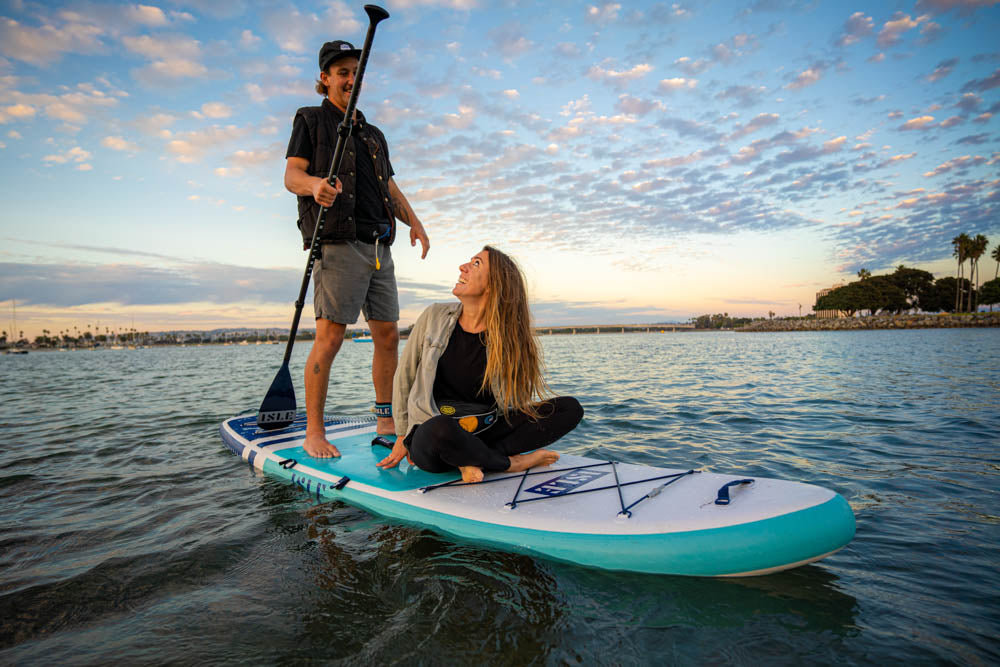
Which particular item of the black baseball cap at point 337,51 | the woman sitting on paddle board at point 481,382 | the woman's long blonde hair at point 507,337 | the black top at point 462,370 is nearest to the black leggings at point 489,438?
the woman sitting on paddle board at point 481,382

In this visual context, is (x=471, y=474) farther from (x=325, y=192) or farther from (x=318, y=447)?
(x=325, y=192)

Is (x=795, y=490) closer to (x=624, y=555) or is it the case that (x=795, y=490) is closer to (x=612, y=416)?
(x=624, y=555)

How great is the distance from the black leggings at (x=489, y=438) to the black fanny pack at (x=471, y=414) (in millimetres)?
76

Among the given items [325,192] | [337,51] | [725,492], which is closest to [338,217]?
[325,192]

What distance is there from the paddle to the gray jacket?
1322 millimetres

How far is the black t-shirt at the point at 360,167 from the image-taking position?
434 cm

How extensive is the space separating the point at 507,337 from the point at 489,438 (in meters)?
0.84

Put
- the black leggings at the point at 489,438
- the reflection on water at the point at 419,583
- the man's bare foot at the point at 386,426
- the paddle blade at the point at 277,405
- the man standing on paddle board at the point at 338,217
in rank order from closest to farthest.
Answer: the reflection on water at the point at 419,583, the black leggings at the point at 489,438, the man standing on paddle board at the point at 338,217, the man's bare foot at the point at 386,426, the paddle blade at the point at 277,405

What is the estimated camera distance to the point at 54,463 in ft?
17.4

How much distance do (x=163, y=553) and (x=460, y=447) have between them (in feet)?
6.60

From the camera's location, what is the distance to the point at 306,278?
461 cm

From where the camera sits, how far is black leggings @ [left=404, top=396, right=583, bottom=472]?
3.30m

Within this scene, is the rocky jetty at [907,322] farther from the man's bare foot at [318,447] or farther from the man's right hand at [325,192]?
the man's right hand at [325,192]

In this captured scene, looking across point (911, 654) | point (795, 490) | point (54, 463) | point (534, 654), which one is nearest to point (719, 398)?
point (795, 490)
